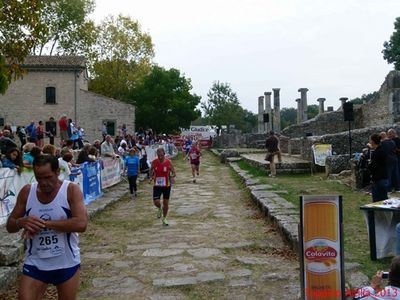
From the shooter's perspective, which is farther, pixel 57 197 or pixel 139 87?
pixel 139 87

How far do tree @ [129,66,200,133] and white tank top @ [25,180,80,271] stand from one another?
46.2 metres

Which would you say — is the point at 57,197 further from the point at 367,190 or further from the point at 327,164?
the point at 327,164

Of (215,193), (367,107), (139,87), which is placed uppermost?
(139,87)

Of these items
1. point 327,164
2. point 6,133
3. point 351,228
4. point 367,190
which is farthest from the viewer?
point 327,164

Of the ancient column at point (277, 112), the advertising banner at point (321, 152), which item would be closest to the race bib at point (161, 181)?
the advertising banner at point (321, 152)

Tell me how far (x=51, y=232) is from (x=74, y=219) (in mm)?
213

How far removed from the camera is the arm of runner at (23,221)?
371cm

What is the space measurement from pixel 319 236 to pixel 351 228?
4027 millimetres

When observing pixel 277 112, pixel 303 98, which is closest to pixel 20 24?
pixel 303 98

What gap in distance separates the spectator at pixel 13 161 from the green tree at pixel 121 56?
42.4 metres

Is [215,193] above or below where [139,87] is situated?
below

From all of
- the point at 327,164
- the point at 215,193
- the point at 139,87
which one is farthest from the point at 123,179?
the point at 139,87

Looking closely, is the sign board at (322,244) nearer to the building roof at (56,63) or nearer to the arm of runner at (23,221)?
the arm of runner at (23,221)

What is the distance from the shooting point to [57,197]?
12.7 feet
